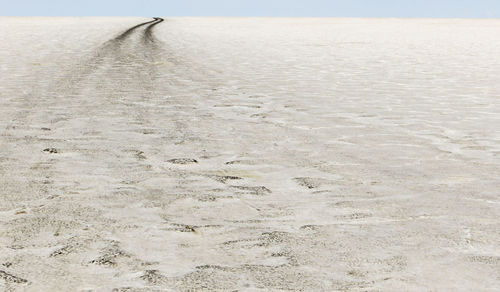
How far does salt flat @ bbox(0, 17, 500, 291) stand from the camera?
7.78 ft

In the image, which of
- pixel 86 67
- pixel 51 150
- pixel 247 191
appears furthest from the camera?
pixel 86 67

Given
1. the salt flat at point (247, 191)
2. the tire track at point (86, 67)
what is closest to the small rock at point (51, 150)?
the salt flat at point (247, 191)

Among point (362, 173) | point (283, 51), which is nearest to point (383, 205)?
point (362, 173)

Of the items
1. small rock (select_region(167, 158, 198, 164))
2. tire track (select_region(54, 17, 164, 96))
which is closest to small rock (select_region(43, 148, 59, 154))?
small rock (select_region(167, 158, 198, 164))

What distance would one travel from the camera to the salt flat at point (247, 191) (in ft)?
7.78

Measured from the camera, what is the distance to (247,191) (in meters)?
3.43

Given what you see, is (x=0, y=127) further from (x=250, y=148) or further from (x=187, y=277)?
(x=187, y=277)

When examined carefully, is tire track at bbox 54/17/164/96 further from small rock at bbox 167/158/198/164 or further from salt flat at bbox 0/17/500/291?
small rock at bbox 167/158/198/164

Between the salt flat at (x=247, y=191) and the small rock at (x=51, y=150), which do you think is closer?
the salt flat at (x=247, y=191)

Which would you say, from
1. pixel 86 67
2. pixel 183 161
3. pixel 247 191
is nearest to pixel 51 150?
pixel 183 161

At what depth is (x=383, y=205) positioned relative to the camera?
3.19 metres

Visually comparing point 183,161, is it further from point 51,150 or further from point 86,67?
point 86,67

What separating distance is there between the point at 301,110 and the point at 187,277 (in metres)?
4.24

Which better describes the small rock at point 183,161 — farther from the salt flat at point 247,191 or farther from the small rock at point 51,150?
the small rock at point 51,150
